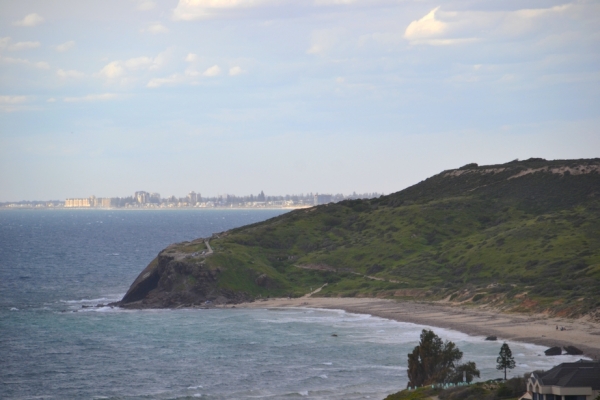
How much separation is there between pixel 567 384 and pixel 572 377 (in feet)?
3.29

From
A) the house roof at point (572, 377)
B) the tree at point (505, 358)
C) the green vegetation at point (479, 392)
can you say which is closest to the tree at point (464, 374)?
the tree at point (505, 358)

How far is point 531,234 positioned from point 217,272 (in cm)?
5377

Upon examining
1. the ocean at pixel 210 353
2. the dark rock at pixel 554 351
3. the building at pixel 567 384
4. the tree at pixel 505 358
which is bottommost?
the ocean at pixel 210 353

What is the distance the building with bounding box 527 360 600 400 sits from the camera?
48594mm

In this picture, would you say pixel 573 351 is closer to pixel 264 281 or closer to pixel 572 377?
pixel 572 377

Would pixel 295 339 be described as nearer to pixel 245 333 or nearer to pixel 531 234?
pixel 245 333

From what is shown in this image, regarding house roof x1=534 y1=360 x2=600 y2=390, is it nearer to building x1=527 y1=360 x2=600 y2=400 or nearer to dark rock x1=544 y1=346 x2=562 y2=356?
building x1=527 y1=360 x2=600 y2=400

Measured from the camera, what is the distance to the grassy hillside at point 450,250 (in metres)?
123

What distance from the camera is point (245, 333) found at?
109000 mm

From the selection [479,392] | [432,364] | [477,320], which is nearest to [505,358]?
[432,364]

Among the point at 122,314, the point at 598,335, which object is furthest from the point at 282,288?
the point at 598,335

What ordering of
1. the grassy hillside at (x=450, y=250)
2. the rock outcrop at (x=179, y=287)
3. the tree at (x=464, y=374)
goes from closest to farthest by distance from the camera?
the tree at (x=464, y=374) → the grassy hillside at (x=450, y=250) → the rock outcrop at (x=179, y=287)

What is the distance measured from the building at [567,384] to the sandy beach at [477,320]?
28946 millimetres

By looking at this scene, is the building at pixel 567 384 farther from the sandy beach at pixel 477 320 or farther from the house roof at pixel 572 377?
the sandy beach at pixel 477 320
